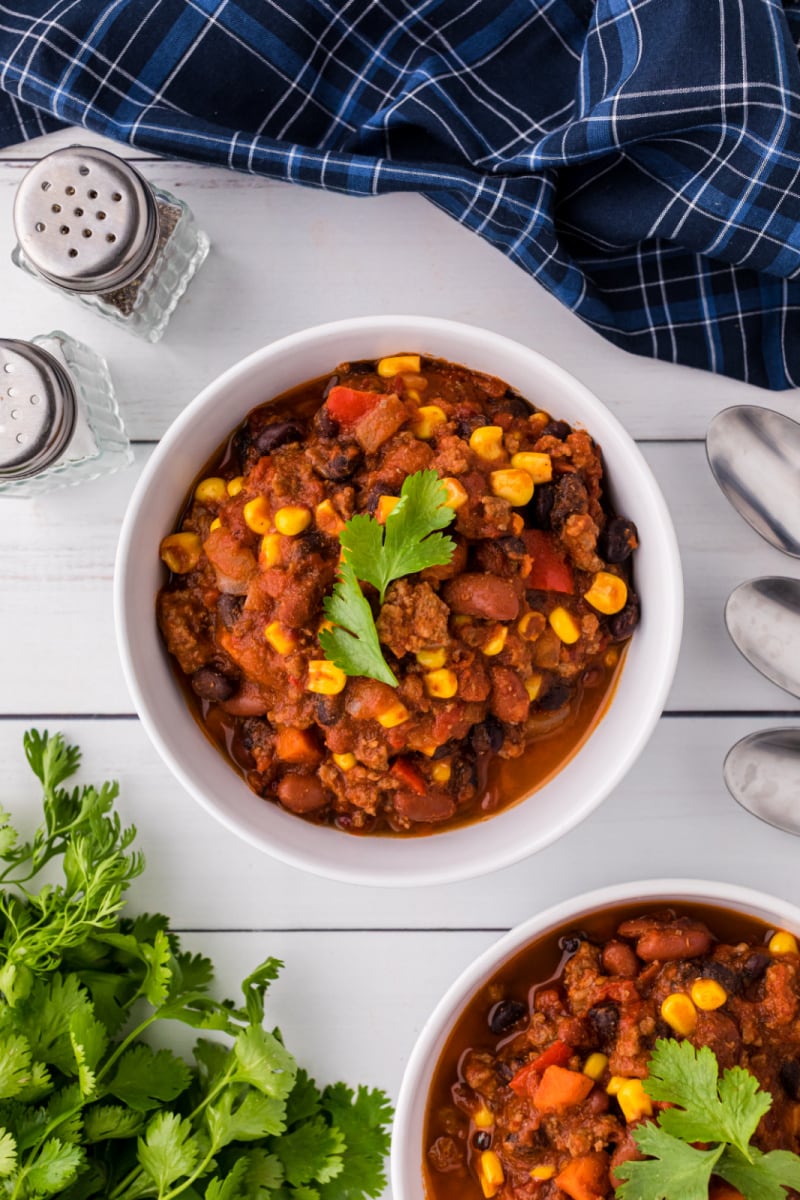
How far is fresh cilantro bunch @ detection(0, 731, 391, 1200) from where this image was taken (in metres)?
3.25

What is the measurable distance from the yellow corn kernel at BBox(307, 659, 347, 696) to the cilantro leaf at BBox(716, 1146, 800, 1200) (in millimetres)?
1586

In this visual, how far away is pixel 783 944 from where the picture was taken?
319 centimetres

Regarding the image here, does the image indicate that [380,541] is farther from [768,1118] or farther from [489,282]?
[768,1118]

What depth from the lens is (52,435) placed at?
3.20m

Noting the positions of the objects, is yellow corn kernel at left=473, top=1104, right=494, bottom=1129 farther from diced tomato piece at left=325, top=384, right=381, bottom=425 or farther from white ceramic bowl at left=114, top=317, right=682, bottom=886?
diced tomato piece at left=325, top=384, right=381, bottom=425

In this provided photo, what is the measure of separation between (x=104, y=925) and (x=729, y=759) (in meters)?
2.03

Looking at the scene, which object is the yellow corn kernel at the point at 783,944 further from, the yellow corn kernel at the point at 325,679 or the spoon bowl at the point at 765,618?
the yellow corn kernel at the point at 325,679

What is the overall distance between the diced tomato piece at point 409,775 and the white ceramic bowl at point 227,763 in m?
0.25

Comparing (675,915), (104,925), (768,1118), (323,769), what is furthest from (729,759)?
(104,925)

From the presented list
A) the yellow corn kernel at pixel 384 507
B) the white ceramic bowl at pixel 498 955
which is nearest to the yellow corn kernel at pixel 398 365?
the yellow corn kernel at pixel 384 507

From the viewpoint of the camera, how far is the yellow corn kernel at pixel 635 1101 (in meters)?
2.94

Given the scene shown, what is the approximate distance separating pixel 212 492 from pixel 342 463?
1.60 feet

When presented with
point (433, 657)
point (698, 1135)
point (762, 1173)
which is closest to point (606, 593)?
point (433, 657)

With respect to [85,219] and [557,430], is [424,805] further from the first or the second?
[85,219]
